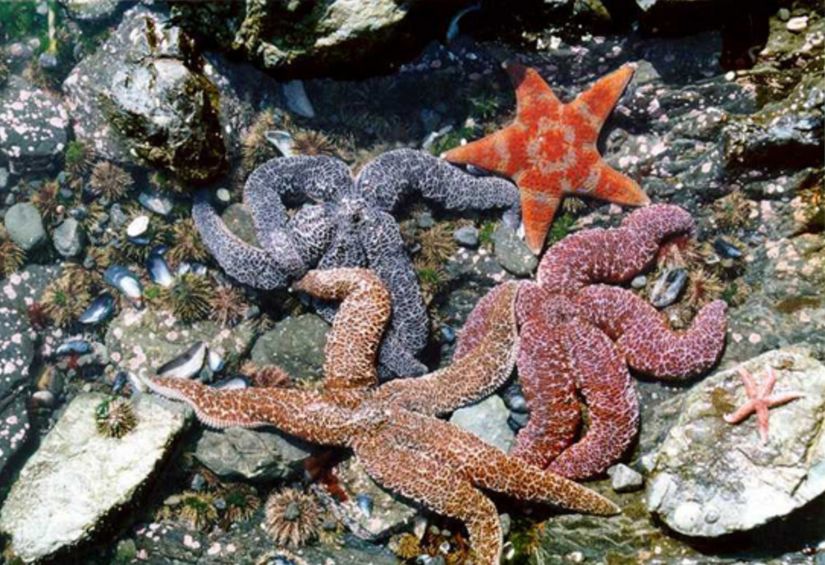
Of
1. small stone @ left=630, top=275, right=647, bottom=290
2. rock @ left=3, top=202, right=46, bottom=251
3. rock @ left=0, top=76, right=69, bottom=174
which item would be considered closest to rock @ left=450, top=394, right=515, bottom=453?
small stone @ left=630, top=275, right=647, bottom=290

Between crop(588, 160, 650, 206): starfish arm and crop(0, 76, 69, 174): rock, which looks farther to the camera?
crop(0, 76, 69, 174): rock

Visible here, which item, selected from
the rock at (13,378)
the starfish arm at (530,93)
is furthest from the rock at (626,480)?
the rock at (13,378)

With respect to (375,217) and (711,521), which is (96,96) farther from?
(711,521)

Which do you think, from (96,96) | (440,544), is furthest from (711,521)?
(96,96)

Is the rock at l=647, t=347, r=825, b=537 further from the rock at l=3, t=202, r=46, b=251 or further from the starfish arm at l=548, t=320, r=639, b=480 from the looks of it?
the rock at l=3, t=202, r=46, b=251

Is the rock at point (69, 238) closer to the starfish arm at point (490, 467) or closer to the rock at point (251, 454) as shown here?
the rock at point (251, 454)

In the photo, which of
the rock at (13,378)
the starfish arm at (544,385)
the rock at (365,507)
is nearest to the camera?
the starfish arm at (544,385)

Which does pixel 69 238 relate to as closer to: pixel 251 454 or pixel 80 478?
pixel 80 478
